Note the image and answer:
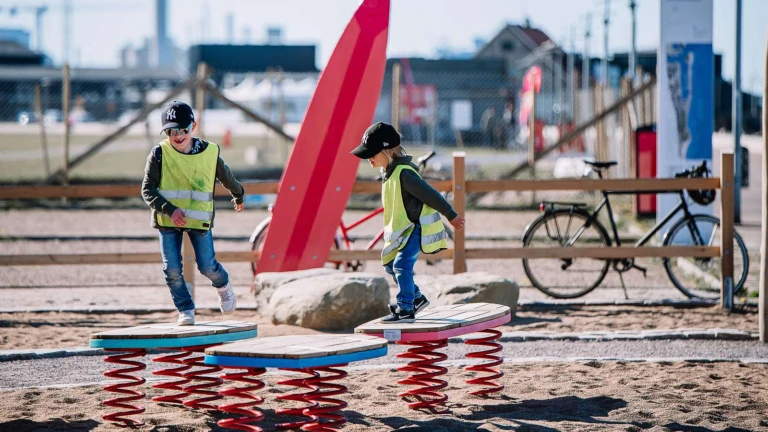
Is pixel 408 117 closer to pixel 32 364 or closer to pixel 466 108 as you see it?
pixel 466 108

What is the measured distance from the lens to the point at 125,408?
5.95 m

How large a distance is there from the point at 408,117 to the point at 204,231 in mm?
38508

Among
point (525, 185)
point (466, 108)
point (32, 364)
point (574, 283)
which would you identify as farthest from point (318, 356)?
point (466, 108)

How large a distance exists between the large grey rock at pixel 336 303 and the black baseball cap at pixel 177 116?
2.85m

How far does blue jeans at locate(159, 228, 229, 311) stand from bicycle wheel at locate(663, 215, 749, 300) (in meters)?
5.36

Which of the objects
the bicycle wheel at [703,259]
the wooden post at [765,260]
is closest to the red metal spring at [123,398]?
the wooden post at [765,260]

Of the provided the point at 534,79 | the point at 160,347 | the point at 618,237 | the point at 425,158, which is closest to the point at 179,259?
the point at 160,347

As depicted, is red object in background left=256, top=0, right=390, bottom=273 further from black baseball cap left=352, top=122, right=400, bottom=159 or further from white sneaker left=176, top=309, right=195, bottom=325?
black baseball cap left=352, top=122, right=400, bottom=159

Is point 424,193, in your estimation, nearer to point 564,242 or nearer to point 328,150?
point 328,150

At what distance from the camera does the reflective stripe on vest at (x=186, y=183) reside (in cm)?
637

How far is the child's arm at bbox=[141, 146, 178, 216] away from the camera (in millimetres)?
6273

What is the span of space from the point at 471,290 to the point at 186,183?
3.29 metres

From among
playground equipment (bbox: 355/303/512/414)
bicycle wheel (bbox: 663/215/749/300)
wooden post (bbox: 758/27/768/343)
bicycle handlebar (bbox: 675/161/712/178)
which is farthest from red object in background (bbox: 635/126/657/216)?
playground equipment (bbox: 355/303/512/414)

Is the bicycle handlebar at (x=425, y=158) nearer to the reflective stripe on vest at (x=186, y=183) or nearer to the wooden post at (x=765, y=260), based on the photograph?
the wooden post at (x=765, y=260)
